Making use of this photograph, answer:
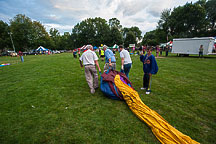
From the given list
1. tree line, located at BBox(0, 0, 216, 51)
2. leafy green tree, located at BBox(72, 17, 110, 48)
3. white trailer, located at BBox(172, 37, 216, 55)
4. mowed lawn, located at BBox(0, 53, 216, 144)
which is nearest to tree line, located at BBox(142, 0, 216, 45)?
tree line, located at BBox(0, 0, 216, 51)

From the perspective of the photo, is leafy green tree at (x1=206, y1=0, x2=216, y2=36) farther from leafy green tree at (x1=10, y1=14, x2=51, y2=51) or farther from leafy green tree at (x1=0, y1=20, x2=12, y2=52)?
leafy green tree at (x1=0, y1=20, x2=12, y2=52)

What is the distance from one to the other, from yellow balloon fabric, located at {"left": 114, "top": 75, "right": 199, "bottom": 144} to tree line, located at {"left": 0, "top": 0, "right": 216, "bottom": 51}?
39708mm

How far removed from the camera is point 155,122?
2.48 meters

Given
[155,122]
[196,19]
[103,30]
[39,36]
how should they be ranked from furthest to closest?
1. [103,30]
2. [39,36]
3. [196,19]
4. [155,122]

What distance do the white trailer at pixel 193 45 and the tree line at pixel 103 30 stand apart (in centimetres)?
2213

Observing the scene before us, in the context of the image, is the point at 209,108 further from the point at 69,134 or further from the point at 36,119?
the point at 36,119

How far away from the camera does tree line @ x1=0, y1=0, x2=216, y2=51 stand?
114 feet

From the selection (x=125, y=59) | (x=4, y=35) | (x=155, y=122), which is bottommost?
(x=155, y=122)

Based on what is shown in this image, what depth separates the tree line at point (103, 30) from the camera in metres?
34.7

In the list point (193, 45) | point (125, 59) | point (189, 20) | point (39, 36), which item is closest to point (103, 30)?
point (39, 36)

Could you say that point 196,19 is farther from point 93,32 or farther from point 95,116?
point 93,32

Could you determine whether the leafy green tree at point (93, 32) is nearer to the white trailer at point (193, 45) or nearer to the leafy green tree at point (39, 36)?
the leafy green tree at point (39, 36)

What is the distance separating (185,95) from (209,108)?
0.91 metres

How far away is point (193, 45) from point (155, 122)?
18031 mm
